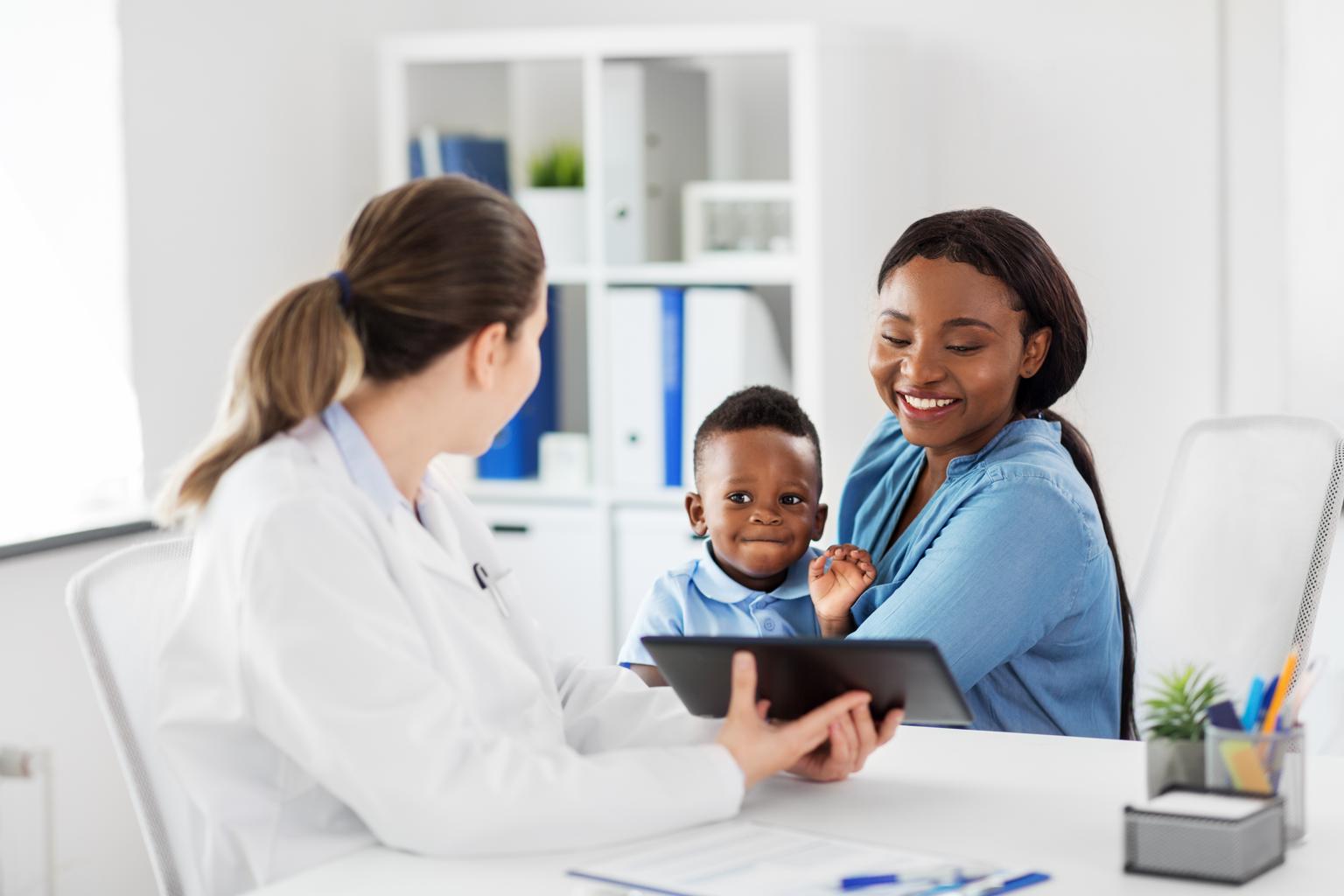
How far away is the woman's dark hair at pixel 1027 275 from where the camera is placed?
1774 mm

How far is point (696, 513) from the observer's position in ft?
6.72

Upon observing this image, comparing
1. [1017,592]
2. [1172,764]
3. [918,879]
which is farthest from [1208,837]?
[1017,592]

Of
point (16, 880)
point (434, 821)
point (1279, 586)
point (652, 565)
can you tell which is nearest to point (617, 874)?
point (434, 821)

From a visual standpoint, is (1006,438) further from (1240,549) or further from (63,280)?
(63,280)

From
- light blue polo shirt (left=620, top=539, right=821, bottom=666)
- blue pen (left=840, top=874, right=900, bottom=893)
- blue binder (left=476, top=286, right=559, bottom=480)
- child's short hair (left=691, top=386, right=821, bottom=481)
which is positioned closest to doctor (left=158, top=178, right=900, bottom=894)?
blue pen (left=840, top=874, right=900, bottom=893)

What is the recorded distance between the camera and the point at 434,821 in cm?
117

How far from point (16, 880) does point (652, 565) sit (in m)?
1.46

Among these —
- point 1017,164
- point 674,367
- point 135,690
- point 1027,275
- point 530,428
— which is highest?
point 1017,164

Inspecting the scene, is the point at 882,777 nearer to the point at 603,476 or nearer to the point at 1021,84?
the point at 603,476

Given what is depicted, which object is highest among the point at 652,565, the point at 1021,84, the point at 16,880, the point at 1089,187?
the point at 1021,84

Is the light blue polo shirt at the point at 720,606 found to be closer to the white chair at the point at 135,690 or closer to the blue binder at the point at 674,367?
the white chair at the point at 135,690

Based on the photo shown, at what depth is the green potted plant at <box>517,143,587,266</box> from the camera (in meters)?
3.55

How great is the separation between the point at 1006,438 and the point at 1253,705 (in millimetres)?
627

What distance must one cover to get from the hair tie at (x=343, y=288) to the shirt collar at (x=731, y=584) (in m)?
0.80
